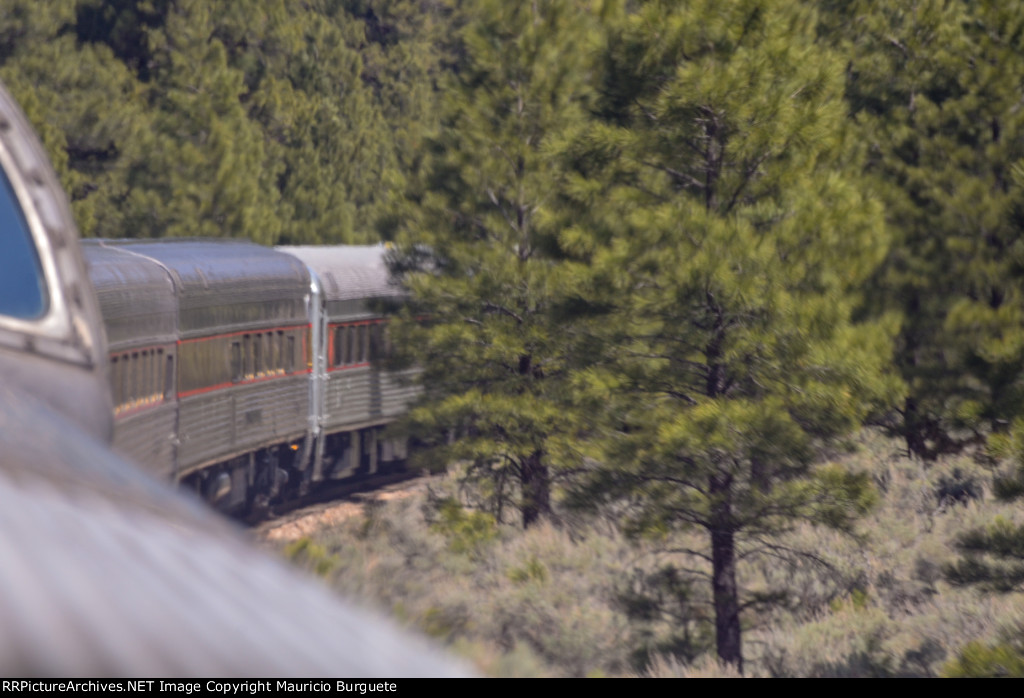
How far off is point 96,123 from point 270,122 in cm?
998

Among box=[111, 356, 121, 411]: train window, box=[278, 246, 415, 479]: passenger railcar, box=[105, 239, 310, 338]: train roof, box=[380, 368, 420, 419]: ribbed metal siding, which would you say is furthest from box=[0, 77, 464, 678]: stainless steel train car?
box=[380, 368, 420, 419]: ribbed metal siding

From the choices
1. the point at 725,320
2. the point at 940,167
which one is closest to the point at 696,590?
the point at 725,320

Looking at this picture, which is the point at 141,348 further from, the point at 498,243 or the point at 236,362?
the point at 498,243

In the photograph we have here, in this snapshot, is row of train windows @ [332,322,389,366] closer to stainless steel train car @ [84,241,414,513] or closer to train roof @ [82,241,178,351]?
stainless steel train car @ [84,241,414,513]

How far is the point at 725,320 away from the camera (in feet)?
38.1

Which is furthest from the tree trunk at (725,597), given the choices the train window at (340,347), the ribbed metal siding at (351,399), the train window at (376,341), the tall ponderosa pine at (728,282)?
the train window at (376,341)

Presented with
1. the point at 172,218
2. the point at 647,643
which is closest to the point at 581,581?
the point at 647,643

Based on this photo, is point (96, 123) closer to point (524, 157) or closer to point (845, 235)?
point (524, 157)

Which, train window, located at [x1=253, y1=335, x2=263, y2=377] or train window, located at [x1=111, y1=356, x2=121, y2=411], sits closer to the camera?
train window, located at [x1=111, y1=356, x2=121, y2=411]

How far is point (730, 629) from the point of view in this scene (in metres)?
12.3

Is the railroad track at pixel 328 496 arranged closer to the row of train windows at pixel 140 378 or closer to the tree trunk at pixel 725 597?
the row of train windows at pixel 140 378

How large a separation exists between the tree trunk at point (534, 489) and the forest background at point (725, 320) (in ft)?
0.25

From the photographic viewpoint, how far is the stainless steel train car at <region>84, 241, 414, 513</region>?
13.8m

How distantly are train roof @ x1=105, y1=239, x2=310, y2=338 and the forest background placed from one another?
2.17m
